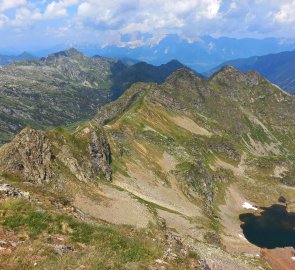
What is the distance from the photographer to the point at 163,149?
642 feet

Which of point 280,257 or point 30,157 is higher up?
point 30,157

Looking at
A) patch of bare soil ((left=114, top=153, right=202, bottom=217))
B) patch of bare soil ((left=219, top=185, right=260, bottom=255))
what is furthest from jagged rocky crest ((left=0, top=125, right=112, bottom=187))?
patch of bare soil ((left=219, top=185, right=260, bottom=255))

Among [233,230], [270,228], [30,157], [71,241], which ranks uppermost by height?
[71,241]

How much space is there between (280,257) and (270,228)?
112 ft

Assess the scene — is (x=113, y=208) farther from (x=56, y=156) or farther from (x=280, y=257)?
(x=280, y=257)

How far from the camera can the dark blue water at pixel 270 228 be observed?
15862 cm

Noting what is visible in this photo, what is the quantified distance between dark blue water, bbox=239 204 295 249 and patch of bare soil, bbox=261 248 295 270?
16.0 ft

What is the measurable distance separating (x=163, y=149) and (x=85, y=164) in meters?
72.7

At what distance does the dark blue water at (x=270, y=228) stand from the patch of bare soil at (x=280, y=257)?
4862mm

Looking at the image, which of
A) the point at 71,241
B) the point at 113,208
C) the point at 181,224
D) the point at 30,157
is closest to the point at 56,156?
the point at 30,157

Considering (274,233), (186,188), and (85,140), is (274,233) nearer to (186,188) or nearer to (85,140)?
(186,188)

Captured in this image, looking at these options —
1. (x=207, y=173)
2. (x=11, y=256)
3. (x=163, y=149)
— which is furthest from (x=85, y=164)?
(x=11, y=256)

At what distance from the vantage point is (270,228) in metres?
176

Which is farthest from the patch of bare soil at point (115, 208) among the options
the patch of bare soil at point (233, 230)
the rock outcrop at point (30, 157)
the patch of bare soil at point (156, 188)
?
the patch of bare soil at point (233, 230)
